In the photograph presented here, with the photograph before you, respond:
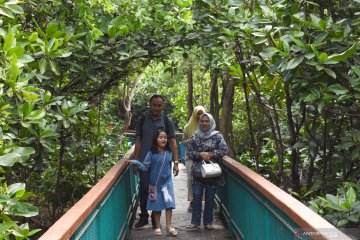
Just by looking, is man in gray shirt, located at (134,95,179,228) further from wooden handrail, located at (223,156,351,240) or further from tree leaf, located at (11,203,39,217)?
tree leaf, located at (11,203,39,217)

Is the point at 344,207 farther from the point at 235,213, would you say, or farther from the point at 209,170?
the point at 209,170

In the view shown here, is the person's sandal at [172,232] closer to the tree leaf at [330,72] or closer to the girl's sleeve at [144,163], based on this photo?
the girl's sleeve at [144,163]

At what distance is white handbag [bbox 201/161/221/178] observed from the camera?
284 inches

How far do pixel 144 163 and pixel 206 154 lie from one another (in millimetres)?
845

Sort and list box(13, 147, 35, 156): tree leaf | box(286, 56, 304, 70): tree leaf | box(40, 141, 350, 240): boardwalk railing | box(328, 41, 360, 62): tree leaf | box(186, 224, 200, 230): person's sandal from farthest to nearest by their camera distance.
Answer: box(186, 224, 200, 230): person's sandal, box(286, 56, 304, 70): tree leaf, box(328, 41, 360, 62): tree leaf, box(13, 147, 35, 156): tree leaf, box(40, 141, 350, 240): boardwalk railing

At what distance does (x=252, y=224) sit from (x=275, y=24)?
2176 millimetres

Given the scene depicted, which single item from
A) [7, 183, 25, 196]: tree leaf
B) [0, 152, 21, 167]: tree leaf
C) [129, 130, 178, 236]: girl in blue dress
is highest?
[0, 152, 21, 167]: tree leaf

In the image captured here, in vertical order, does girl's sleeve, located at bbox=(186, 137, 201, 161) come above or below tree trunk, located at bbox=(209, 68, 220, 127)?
below

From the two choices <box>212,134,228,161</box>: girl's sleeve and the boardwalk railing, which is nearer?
the boardwalk railing

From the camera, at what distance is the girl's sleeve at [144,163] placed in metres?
7.32

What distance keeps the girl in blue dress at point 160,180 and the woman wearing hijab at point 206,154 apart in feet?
1.14

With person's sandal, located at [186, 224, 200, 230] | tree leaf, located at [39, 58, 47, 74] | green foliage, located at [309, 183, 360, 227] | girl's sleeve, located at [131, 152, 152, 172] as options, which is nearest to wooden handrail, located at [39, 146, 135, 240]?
tree leaf, located at [39, 58, 47, 74]

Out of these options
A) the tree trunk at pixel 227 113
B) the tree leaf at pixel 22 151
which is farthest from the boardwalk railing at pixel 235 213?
the tree trunk at pixel 227 113

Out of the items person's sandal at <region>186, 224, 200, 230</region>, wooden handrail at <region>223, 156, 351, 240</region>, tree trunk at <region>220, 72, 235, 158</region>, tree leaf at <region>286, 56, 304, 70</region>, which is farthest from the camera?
tree trunk at <region>220, 72, 235, 158</region>
